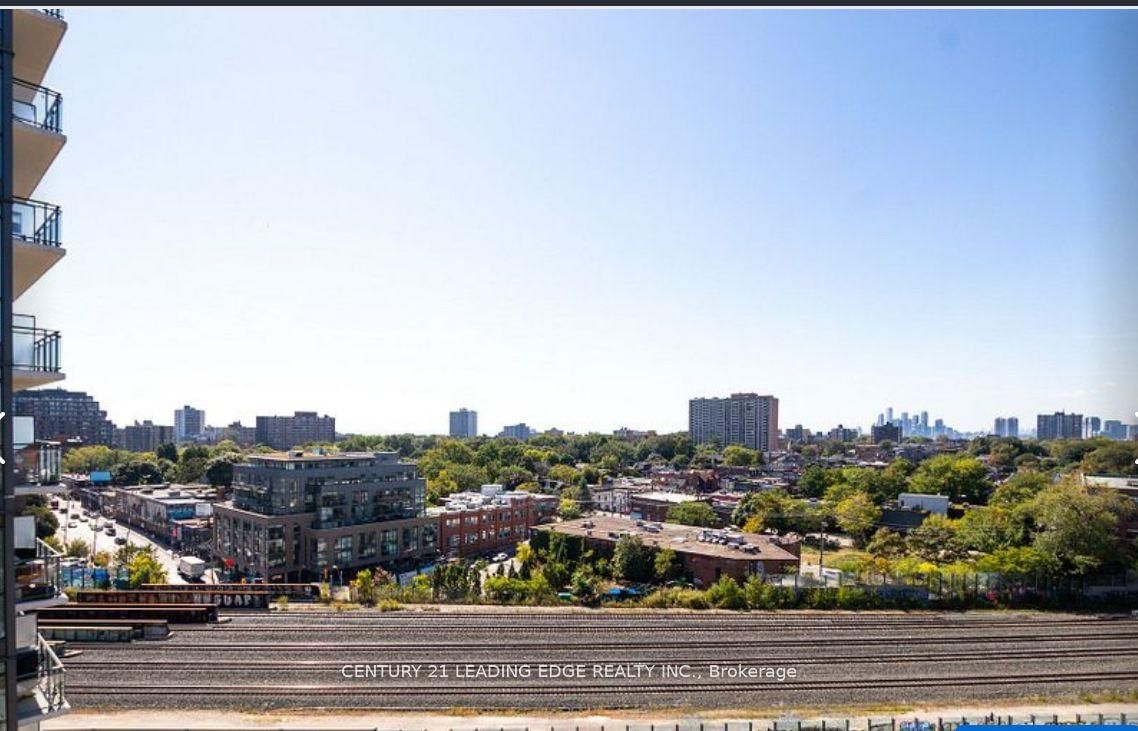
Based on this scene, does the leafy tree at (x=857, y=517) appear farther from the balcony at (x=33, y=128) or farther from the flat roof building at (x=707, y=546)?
the balcony at (x=33, y=128)

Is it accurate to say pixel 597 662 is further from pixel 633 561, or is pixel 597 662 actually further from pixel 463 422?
pixel 463 422

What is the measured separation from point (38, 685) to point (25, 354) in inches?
106

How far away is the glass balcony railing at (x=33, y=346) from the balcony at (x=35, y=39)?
206 centimetres

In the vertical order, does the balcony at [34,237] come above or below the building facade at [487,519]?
above

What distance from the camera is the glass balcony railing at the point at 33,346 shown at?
442 cm

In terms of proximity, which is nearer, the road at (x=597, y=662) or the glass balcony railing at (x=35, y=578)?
the glass balcony railing at (x=35, y=578)

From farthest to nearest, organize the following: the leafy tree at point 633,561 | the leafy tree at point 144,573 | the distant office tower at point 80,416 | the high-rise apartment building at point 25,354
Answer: the distant office tower at point 80,416, the leafy tree at point 633,561, the leafy tree at point 144,573, the high-rise apartment building at point 25,354

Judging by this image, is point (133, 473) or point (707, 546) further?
point (133, 473)

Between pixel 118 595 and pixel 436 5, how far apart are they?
77.4ft

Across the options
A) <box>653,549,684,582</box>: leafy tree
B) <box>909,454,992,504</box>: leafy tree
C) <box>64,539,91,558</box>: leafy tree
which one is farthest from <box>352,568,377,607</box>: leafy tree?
<box>909,454,992,504</box>: leafy tree

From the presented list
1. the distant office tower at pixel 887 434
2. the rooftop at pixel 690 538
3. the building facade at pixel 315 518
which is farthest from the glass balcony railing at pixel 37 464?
the distant office tower at pixel 887 434

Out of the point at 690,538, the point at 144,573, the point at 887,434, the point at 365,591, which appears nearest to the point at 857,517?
the point at 690,538

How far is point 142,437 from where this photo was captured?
296ft

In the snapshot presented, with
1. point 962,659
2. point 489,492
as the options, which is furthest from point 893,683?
point 489,492
